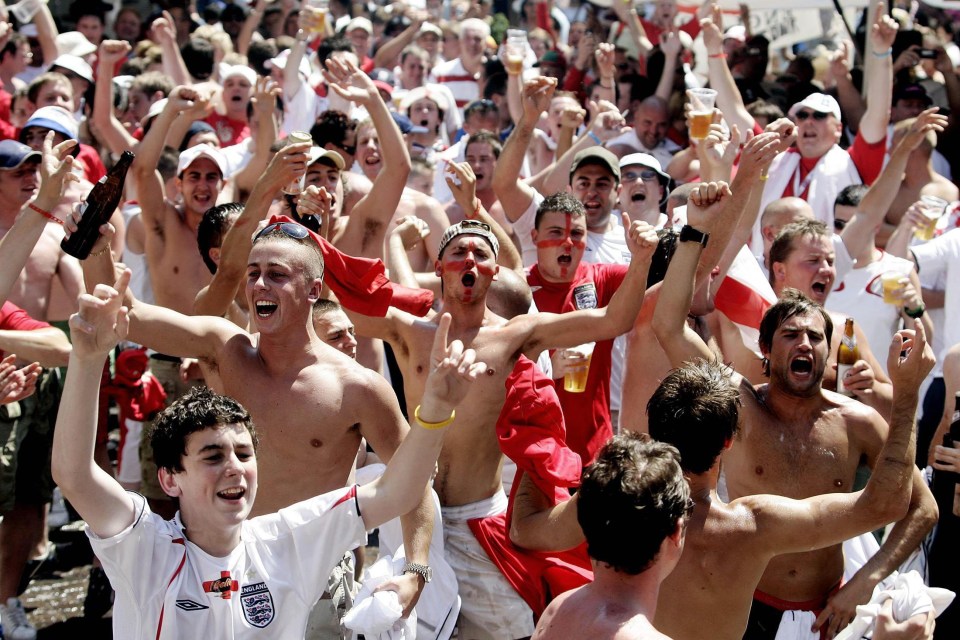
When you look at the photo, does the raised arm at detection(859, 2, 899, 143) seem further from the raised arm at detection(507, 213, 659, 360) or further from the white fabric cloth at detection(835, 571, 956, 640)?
the white fabric cloth at detection(835, 571, 956, 640)

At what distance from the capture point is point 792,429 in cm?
455

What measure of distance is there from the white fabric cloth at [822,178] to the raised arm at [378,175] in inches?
110

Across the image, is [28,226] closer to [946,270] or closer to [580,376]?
[580,376]

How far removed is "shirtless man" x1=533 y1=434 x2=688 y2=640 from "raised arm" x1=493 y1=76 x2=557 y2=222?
4.18 metres

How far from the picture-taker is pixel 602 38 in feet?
41.5

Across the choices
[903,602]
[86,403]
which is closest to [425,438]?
[86,403]

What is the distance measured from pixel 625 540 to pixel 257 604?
3.62 ft

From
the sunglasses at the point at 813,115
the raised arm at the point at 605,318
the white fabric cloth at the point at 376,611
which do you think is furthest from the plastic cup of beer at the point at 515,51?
the white fabric cloth at the point at 376,611

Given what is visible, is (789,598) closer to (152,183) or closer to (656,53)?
(152,183)

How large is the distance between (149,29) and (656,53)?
5.55 m

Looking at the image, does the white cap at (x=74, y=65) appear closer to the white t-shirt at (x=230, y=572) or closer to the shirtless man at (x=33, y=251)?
the shirtless man at (x=33, y=251)

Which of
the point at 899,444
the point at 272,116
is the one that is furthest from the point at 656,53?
the point at 899,444

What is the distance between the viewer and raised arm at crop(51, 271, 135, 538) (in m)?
3.00

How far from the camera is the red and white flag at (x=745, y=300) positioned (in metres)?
5.41
